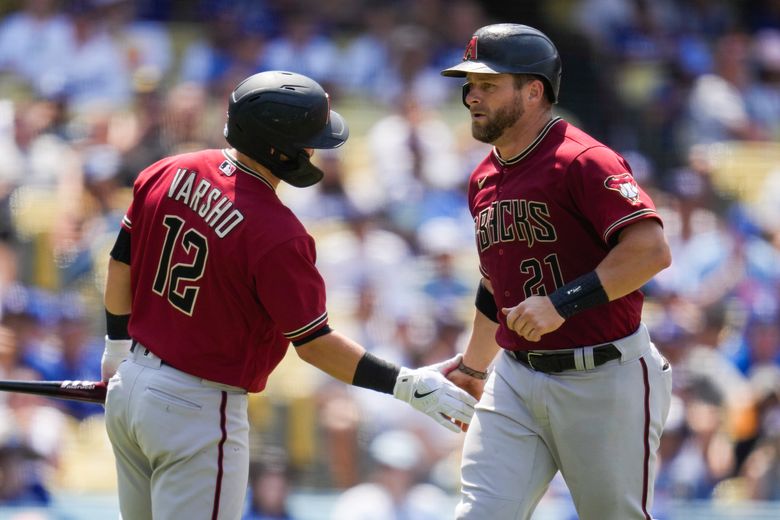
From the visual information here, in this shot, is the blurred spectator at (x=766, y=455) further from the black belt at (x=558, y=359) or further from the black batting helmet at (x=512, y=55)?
the black batting helmet at (x=512, y=55)

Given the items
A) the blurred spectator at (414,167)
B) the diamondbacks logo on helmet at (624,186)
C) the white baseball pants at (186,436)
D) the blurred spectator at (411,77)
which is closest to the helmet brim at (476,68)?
the diamondbacks logo on helmet at (624,186)

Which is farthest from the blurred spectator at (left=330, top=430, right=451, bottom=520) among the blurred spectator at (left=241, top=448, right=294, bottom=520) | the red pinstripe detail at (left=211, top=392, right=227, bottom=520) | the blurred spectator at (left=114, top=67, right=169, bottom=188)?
the red pinstripe detail at (left=211, top=392, right=227, bottom=520)

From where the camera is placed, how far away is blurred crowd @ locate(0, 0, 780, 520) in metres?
7.20

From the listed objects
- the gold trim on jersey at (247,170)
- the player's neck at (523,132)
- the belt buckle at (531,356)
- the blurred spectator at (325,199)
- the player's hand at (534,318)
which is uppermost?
the player's neck at (523,132)

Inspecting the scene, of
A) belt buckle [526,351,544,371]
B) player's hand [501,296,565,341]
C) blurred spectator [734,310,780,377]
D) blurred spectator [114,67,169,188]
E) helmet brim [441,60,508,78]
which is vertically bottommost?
blurred spectator [734,310,780,377]

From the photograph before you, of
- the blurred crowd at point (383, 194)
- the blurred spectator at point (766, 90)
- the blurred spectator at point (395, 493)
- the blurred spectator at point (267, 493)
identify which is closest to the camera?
the blurred spectator at point (267, 493)

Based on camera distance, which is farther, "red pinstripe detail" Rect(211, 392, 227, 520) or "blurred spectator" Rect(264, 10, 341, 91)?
"blurred spectator" Rect(264, 10, 341, 91)

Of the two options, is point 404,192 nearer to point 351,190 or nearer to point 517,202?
point 351,190

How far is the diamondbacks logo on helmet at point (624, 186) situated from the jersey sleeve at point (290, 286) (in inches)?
37.7

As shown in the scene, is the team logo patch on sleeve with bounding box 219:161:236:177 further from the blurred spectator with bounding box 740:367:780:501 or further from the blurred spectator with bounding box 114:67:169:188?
the blurred spectator with bounding box 740:367:780:501

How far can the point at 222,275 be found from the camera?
12.2ft

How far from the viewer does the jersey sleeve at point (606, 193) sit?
3.70 metres

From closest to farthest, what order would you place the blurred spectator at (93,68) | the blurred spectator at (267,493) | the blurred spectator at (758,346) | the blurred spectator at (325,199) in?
the blurred spectator at (267,493) < the blurred spectator at (758,346) < the blurred spectator at (325,199) < the blurred spectator at (93,68)

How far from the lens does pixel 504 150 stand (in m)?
4.12
